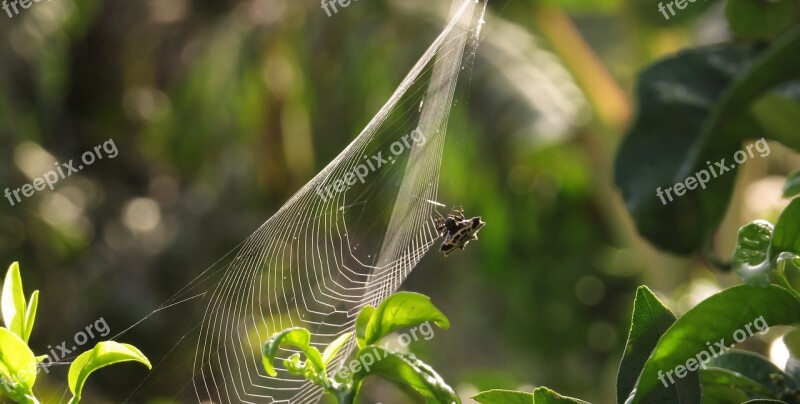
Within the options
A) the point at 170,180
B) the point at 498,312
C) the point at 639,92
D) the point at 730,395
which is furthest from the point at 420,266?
the point at 730,395

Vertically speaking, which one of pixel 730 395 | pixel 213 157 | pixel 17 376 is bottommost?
pixel 730 395

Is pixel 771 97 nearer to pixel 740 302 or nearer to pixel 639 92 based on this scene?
pixel 639 92

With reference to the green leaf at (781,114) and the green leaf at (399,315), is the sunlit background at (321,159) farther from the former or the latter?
the green leaf at (399,315)

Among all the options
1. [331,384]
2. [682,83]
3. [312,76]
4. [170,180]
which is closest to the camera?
[331,384]

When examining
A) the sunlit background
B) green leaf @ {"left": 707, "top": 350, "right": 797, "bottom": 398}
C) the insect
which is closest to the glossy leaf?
green leaf @ {"left": 707, "top": 350, "right": 797, "bottom": 398}

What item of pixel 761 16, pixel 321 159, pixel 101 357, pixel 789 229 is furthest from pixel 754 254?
pixel 321 159

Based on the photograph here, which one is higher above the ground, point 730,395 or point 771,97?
point 771,97
